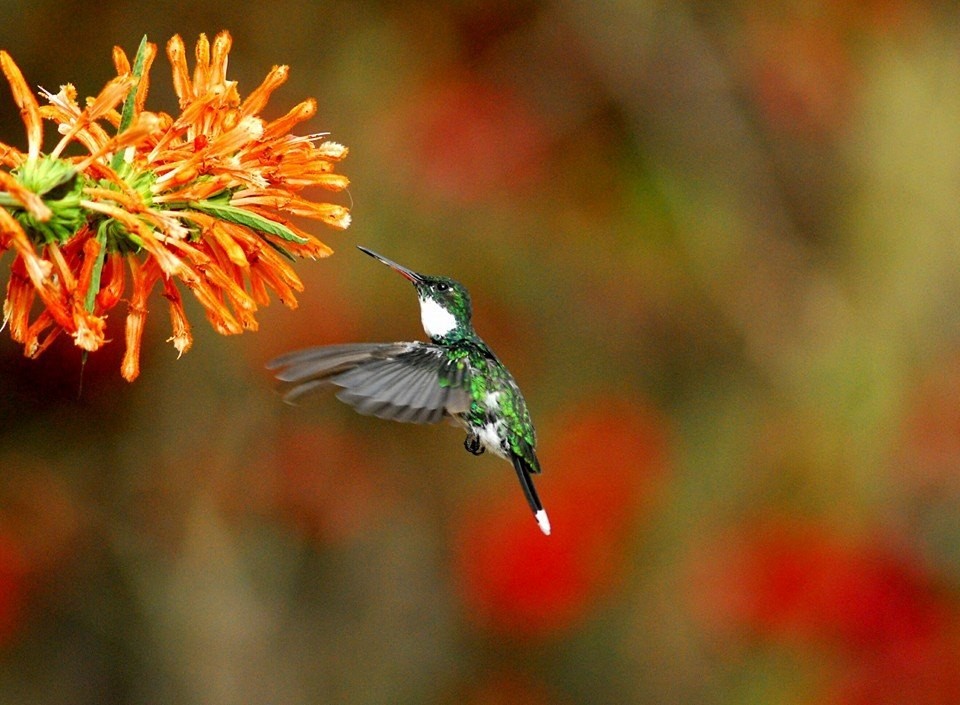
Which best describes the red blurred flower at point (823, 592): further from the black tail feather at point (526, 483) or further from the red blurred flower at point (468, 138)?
the black tail feather at point (526, 483)

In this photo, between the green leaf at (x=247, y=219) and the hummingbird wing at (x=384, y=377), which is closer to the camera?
the green leaf at (x=247, y=219)

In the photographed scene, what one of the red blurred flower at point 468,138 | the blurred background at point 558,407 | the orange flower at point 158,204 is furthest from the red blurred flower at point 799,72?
the orange flower at point 158,204

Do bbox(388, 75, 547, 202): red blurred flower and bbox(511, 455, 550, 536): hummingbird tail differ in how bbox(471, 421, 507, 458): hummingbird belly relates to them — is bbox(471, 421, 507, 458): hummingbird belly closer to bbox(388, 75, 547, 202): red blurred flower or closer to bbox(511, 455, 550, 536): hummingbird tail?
bbox(511, 455, 550, 536): hummingbird tail

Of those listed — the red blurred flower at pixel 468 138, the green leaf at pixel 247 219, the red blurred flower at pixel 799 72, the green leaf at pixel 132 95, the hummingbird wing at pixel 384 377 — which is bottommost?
the hummingbird wing at pixel 384 377

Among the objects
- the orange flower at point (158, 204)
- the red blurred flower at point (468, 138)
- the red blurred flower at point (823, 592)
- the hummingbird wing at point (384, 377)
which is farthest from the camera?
the red blurred flower at point (468, 138)

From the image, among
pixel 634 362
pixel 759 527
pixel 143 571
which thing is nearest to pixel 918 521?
pixel 759 527

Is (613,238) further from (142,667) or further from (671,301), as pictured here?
(142,667)

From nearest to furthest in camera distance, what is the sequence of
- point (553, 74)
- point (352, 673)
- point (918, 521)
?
1. point (918, 521)
2. point (352, 673)
3. point (553, 74)
